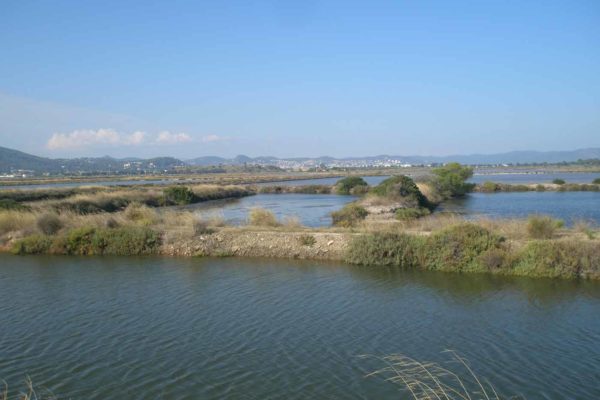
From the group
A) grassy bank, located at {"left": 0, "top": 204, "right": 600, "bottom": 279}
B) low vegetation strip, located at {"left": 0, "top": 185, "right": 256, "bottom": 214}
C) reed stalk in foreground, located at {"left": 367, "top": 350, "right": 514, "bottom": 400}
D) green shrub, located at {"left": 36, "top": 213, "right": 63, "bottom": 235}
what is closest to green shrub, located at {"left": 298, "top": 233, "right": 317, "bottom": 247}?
grassy bank, located at {"left": 0, "top": 204, "right": 600, "bottom": 279}

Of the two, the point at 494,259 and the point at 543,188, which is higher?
the point at 494,259

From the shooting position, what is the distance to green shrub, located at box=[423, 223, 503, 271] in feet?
68.3

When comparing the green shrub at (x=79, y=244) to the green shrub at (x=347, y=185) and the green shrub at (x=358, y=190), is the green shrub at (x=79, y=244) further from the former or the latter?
the green shrub at (x=347, y=185)

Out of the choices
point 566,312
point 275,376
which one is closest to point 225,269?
point 275,376

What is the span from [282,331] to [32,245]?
63.4 feet

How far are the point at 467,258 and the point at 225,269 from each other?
411 inches

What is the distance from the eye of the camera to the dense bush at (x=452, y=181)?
63559mm

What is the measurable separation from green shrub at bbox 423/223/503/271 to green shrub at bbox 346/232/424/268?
59 cm

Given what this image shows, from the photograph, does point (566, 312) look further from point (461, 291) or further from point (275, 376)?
point (275, 376)

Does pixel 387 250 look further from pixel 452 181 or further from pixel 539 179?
pixel 539 179

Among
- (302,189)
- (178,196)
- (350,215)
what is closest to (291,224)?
(350,215)

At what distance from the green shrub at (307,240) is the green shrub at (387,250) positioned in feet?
7.32

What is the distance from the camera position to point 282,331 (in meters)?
13.7

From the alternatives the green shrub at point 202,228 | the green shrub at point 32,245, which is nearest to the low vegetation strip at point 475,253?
the green shrub at point 202,228
